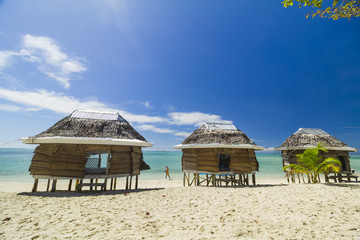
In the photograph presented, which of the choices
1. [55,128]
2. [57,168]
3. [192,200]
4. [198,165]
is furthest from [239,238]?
[55,128]

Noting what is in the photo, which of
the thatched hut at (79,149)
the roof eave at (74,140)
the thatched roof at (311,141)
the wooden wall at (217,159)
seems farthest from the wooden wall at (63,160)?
the thatched roof at (311,141)

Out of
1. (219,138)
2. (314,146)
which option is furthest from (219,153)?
(314,146)

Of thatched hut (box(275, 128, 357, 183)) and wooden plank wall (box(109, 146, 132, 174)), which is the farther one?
thatched hut (box(275, 128, 357, 183))

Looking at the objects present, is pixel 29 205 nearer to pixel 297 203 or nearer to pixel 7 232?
pixel 7 232

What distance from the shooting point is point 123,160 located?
10.2m

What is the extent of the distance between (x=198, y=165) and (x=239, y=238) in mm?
8892

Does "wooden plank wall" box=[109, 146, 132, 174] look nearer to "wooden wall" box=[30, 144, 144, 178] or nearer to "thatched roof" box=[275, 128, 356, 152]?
"wooden wall" box=[30, 144, 144, 178]

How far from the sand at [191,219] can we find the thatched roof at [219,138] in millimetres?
4951

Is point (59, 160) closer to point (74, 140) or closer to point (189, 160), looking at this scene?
point (74, 140)

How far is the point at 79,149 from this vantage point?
372 inches

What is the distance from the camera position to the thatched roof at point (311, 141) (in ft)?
49.0

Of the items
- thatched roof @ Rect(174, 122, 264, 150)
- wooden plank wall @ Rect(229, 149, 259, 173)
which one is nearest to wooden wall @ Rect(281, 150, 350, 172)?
thatched roof @ Rect(174, 122, 264, 150)

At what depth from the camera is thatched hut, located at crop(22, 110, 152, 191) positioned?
9.07m

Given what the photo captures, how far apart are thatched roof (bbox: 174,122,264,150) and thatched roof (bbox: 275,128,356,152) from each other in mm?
6168
